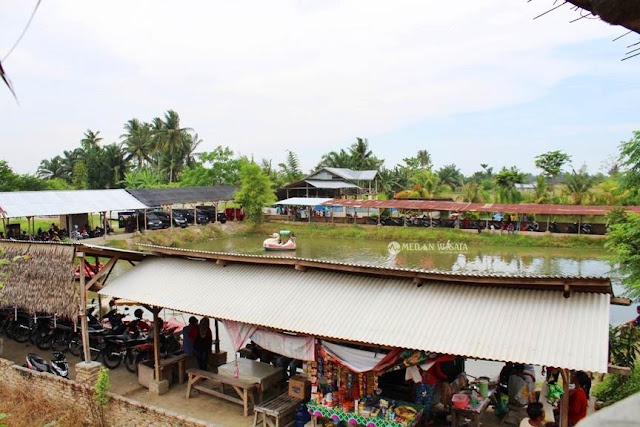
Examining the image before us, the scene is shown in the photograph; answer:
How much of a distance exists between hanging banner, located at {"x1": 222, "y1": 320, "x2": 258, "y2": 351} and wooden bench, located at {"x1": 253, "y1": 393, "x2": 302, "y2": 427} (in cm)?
94

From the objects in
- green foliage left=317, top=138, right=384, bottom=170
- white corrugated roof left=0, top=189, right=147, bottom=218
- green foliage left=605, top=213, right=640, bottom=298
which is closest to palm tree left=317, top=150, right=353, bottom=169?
green foliage left=317, top=138, right=384, bottom=170

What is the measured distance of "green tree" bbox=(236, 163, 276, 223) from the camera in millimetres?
35312

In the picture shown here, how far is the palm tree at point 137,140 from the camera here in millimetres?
52375

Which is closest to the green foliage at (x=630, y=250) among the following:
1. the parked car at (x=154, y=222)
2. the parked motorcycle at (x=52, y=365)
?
the parked motorcycle at (x=52, y=365)

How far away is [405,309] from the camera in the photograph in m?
6.43

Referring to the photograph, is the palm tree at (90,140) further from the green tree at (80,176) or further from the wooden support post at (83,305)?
the wooden support post at (83,305)

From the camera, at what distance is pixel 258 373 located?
796 centimetres

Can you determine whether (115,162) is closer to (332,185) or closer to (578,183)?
(332,185)

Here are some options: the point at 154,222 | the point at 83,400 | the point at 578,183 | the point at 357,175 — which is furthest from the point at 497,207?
the point at 83,400

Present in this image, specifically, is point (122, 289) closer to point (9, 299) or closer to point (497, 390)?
point (9, 299)

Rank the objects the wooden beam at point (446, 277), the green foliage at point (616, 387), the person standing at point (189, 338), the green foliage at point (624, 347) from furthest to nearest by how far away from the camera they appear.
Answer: the person standing at point (189, 338) → the green foliage at point (624, 347) → the green foliage at point (616, 387) → the wooden beam at point (446, 277)

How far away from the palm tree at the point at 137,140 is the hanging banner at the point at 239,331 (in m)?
47.6

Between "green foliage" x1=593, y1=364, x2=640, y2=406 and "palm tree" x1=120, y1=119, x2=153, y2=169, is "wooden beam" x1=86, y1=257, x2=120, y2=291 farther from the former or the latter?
"palm tree" x1=120, y1=119, x2=153, y2=169

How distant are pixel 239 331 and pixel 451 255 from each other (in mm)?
21402
